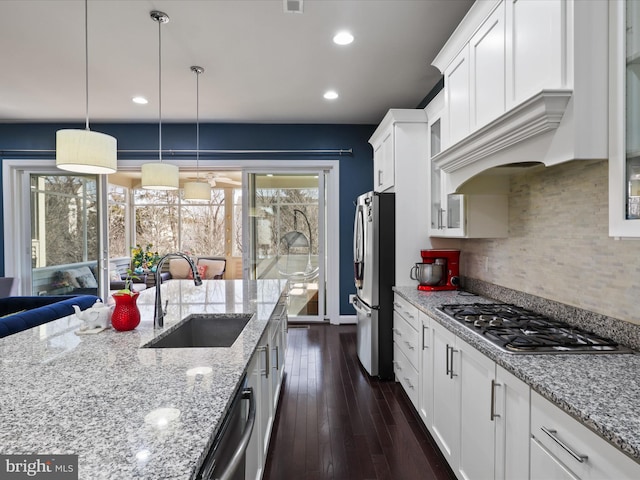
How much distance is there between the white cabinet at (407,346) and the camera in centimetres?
249

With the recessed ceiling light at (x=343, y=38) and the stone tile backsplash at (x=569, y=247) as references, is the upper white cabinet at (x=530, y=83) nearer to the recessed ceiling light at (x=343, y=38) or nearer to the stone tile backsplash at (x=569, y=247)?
the stone tile backsplash at (x=569, y=247)

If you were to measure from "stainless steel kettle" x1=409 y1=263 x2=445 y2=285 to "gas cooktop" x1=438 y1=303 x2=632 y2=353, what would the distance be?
670mm

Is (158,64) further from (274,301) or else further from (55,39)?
(274,301)

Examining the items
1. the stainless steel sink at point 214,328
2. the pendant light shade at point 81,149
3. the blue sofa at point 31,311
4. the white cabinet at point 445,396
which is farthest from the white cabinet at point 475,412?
the blue sofa at point 31,311

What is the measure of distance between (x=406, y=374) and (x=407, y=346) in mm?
224

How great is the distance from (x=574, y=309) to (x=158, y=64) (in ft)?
11.9

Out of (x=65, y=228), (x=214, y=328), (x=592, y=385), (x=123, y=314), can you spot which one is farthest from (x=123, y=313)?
(x=65, y=228)

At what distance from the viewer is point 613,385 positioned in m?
1.09

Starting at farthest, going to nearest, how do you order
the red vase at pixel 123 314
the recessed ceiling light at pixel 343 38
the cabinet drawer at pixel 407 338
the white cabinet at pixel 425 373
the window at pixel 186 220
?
the window at pixel 186 220 < the recessed ceiling light at pixel 343 38 < the cabinet drawer at pixel 407 338 < the white cabinet at pixel 425 373 < the red vase at pixel 123 314

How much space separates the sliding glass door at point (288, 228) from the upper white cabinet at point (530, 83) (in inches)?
129

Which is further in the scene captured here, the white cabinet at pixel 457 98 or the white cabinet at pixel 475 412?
the white cabinet at pixel 457 98

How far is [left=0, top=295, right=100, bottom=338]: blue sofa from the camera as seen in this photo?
2.33m

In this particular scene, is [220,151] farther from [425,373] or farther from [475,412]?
[475,412]

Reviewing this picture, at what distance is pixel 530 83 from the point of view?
4.67 ft
